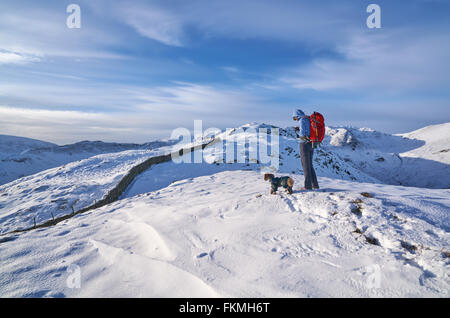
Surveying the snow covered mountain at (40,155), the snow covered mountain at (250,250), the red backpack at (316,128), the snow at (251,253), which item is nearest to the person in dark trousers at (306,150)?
the red backpack at (316,128)

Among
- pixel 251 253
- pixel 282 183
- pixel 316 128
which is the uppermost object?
pixel 316 128

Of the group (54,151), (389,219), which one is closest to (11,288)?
(389,219)

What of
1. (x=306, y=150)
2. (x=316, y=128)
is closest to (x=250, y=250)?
(x=306, y=150)

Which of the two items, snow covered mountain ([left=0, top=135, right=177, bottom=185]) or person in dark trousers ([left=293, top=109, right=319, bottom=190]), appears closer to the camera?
person in dark trousers ([left=293, top=109, right=319, bottom=190])

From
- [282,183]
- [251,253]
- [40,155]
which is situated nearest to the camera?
[251,253]

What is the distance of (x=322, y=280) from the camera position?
2.84m

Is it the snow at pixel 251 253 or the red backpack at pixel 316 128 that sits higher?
the red backpack at pixel 316 128

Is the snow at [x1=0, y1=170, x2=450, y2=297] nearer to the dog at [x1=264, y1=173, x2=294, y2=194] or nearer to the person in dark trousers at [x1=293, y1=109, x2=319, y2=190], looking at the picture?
the dog at [x1=264, y1=173, x2=294, y2=194]

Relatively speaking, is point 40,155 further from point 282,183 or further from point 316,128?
point 316,128

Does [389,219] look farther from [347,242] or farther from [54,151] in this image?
[54,151]

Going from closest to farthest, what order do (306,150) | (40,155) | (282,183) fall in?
(282,183), (306,150), (40,155)

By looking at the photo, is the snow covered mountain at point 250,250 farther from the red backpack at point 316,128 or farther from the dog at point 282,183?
the red backpack at point 316,128

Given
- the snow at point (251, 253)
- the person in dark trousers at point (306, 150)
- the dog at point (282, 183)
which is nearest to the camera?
the snow at point (251, 253)

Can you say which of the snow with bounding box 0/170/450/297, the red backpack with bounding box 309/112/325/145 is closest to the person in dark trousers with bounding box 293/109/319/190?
the red backpack with bounding box 309/112/325/145
